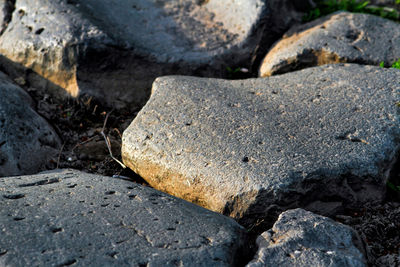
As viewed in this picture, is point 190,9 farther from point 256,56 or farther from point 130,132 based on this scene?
point 130,132

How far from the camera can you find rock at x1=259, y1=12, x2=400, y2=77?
4.12 metres

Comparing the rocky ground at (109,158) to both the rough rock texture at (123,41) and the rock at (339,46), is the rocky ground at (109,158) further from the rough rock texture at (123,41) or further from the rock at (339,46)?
the rock at (339,46)

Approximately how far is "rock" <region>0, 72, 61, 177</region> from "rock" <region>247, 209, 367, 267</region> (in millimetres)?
1852

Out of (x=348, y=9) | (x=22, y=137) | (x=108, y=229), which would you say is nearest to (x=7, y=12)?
(x=22, y=137)

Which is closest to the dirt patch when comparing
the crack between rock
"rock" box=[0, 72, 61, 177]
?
"rock" box=[0, 72, 61, 177]

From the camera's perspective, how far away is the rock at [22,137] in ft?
10.6

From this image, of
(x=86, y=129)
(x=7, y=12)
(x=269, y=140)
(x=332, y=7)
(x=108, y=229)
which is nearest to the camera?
(x=108, y=229)

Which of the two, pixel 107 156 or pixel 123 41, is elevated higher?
pixel 123 41

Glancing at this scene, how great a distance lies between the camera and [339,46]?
4.16 metres

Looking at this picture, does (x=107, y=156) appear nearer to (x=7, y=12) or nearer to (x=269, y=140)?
(x=269, y=140)

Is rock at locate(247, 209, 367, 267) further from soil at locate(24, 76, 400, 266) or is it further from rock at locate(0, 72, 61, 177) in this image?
rock at locate(0, 72, 61, 177)

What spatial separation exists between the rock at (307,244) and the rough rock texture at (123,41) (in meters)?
2.21

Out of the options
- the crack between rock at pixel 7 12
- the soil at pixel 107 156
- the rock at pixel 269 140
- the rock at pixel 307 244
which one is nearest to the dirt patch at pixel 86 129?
the soil at pixel 107 156

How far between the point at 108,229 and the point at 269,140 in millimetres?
1240
